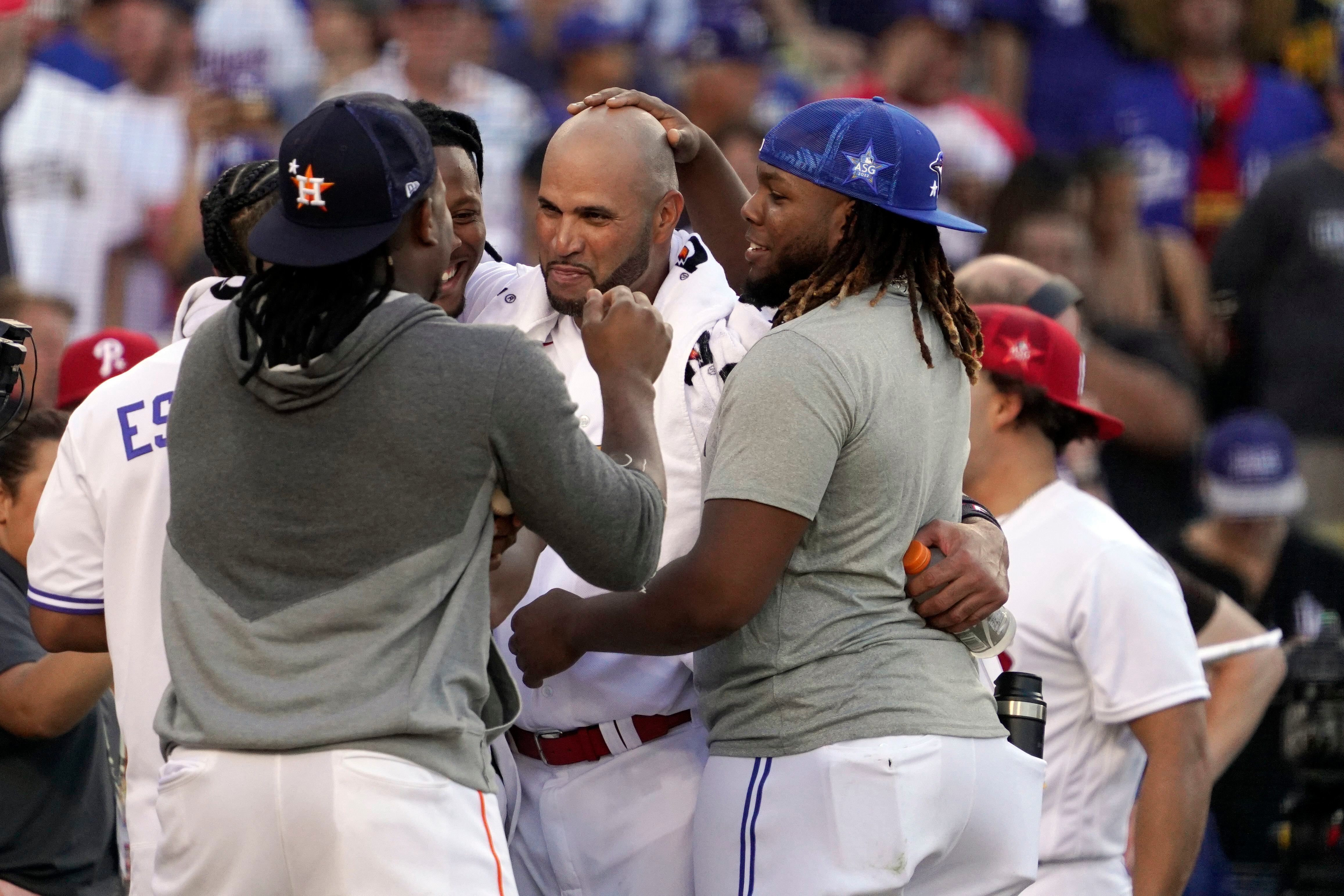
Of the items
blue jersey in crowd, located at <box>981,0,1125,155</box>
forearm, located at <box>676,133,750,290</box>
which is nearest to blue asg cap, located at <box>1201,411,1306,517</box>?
blue jersey in crowd, located at <box>981,0,1125,155</box>

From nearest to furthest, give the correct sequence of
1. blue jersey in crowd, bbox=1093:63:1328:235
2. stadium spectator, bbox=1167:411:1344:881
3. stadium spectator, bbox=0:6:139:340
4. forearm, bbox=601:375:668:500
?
forearm, bbox=601:375:668:500 → stadium spectator, bbox=1167:411:1344:881 → stadium spectator, bbox=0:6:139:340 → blue jersey in crowd, bbox=1093:63:1328:235

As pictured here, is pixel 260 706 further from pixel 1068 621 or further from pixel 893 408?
pixel 1068 621

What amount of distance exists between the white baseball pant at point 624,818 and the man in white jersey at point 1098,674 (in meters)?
0.89

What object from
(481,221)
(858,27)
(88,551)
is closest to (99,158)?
(858,27)

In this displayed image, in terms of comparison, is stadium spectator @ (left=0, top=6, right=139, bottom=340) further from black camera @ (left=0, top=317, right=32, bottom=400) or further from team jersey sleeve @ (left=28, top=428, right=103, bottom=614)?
team jersey sleeve @ (left=28, top=428, right=103, bottom=614)

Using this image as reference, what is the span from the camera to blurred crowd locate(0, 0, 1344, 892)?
263 inches

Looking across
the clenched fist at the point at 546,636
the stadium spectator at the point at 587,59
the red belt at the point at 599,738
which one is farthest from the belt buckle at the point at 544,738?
the stadium spectator at the point at 587,59

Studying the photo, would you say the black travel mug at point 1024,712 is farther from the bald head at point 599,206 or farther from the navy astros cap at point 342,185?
the navy astros cap at point 342,185

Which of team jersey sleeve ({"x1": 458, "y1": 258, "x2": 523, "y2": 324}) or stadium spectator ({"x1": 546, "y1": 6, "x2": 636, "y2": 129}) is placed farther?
stadium spectator ({"x1": 546, "y1": 6, "x2": 636, "y2": 129})

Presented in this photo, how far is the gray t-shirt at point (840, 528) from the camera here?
8.93ft

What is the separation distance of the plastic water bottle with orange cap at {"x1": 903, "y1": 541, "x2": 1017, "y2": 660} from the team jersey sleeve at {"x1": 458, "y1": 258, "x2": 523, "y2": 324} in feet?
3.58

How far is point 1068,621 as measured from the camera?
3.71 m

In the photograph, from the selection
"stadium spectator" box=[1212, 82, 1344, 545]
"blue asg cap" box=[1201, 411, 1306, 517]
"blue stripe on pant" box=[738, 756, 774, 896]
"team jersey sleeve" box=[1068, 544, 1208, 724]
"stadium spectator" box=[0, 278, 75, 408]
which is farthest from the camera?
"stadium spectator" box=[1212, 82, 1344, 545]

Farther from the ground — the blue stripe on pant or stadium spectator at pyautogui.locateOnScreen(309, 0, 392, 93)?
stadium spectator at pyautogui.locateOnScreen(309, 0, 392, 93)
